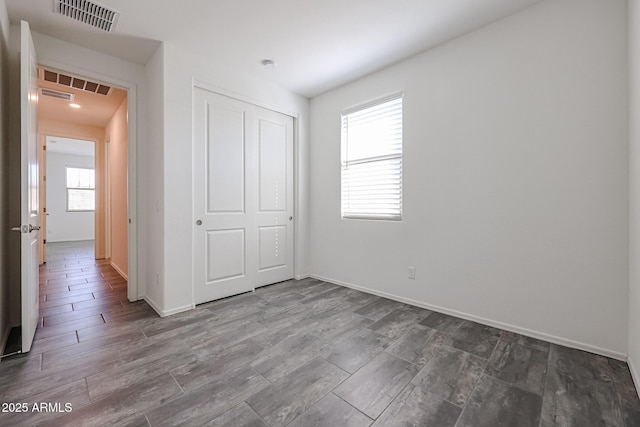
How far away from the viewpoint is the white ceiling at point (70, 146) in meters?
7.21

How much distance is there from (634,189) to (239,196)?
3502mm

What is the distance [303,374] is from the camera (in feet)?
5.93

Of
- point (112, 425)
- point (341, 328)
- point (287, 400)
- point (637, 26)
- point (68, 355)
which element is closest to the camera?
point (112, 425)

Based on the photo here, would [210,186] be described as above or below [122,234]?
above

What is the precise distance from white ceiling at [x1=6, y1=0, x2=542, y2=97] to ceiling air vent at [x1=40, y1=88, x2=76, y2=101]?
1595 millimetres

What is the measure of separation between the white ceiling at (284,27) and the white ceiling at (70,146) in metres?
5.92

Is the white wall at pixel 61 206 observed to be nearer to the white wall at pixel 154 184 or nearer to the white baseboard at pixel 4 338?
the white wall at pixel 154 184

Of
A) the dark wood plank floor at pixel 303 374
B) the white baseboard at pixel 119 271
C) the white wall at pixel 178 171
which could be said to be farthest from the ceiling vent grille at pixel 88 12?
the white baseboard at pixel 119 271

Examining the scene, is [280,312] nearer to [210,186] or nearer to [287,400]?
[287,400]

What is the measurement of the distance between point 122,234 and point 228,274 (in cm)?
238

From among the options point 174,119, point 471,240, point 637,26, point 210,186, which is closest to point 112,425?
point 210,186

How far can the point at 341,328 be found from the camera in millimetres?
2496

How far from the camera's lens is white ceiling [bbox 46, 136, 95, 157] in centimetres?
721

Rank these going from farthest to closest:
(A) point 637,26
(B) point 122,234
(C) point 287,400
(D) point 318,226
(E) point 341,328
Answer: (B) point 122,234 < (D) point 318,226 < (E) point 341,328 < (A) point 637,26 < (C) point 287,400
